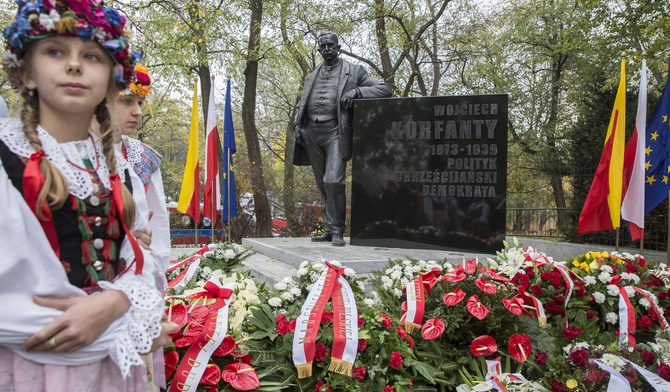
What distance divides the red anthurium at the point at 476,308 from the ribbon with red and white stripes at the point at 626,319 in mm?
934

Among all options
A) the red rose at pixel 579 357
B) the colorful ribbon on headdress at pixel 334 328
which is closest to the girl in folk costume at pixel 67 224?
the colorful ribbon on headdress at pixel 334 328

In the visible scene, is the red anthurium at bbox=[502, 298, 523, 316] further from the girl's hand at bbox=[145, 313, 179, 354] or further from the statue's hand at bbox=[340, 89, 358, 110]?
the statue's hand at bbox=[340, 89, 358, 110]

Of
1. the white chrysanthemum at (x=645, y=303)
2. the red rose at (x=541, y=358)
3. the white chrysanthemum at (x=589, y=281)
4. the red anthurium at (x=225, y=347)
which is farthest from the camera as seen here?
the white chrysanthemum at (x=589, y=281)

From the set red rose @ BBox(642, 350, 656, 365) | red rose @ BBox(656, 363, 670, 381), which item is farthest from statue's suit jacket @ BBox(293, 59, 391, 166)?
red rose @ BBox(656, 363, 670, 381)

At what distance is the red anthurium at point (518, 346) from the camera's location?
2.78 metres

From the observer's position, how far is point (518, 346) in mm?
2805

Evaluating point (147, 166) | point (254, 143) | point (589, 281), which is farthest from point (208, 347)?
point (254, 143)

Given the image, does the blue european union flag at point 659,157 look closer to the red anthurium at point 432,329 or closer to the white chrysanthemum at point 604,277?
the white chrysanthemum at point 604,277

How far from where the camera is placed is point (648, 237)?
966 centimetres

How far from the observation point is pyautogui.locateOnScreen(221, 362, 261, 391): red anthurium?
222 centimetres

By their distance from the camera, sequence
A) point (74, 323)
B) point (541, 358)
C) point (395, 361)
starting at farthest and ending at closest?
point (541, 358) < point (395, 361) < point (74, 323)

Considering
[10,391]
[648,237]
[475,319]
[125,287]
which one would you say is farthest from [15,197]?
[648,237]

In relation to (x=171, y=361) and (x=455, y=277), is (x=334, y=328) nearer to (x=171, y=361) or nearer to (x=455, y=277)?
(x=171, y=361)

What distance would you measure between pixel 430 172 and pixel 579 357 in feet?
13.1
